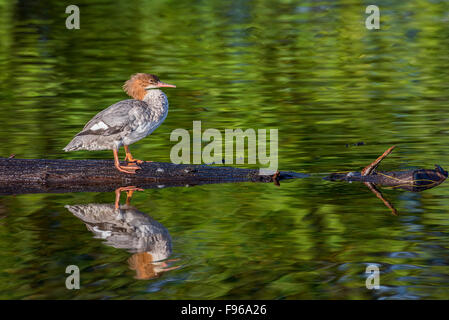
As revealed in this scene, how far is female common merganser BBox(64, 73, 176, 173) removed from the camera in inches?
405

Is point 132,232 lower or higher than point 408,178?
lower

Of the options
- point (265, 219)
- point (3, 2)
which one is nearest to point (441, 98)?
point (265, 219)

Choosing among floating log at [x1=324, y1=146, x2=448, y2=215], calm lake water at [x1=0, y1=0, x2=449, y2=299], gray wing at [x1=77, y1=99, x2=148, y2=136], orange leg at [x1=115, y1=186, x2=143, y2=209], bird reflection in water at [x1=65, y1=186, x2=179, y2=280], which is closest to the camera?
calm lake water at [x1=0, y1=0, x2=449, y2=299]

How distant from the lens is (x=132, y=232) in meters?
8.93

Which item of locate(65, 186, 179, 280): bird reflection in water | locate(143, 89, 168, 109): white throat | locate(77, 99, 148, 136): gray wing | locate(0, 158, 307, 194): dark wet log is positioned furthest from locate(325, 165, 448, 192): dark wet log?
locate(65, 186, 179, 280): bird reflection in water

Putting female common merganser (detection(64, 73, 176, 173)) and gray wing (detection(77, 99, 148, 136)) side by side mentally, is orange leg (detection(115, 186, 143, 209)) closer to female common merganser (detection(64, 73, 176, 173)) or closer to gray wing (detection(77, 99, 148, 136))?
female common merganser (detection(64, 73, 176, 173))

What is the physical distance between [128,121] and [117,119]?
0.13 m

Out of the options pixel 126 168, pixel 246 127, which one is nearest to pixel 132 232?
pixel 126 168

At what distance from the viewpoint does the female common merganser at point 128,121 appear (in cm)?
1029

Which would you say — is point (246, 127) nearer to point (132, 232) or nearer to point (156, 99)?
point (156, 99)

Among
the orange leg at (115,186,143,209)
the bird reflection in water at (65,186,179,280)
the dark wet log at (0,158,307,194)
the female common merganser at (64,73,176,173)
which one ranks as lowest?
the bird reflection in water at (65,186,179,280)

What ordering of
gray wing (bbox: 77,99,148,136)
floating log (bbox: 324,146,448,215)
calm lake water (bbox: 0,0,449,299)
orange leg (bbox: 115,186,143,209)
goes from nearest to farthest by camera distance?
calm lake water (bbox: 0,0,449,299) → orange leg (bbox: 115,186,143,209) → gray wing (bbox: 77,99,148,136) → floating log (bbox: 324,146,448,215)

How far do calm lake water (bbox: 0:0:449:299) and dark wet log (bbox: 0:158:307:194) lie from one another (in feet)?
0.51

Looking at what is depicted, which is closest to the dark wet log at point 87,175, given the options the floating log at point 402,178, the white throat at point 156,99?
the white throat at point 156,99
